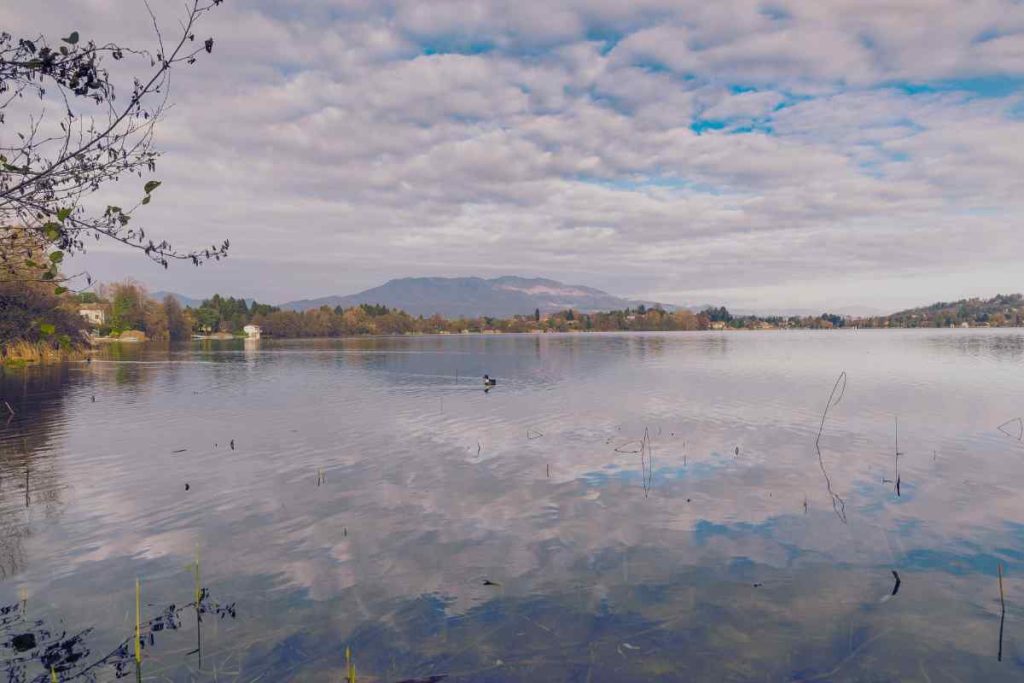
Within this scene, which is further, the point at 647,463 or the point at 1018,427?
the point at 1018,427

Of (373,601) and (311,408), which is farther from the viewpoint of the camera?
(311,408)

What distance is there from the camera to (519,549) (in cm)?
1944

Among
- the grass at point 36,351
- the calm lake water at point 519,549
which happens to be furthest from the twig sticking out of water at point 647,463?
the grass at point 36,351

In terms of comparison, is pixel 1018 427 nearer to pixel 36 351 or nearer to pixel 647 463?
pixel 647 463

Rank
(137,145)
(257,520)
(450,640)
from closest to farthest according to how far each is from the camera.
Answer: (137,145), (450,640), (257,520)

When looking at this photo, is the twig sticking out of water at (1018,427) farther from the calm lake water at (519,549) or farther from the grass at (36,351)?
the grass at (36,351)

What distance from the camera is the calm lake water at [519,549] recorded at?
1330 centimetres

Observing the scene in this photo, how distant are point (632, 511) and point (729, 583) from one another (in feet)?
22.0

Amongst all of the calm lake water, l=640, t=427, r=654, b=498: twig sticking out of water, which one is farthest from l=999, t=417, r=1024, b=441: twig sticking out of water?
l=640, t=427, r=654, b=498: twig sticking out of water

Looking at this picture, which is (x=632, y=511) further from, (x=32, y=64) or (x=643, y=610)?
(x=32, y=64)

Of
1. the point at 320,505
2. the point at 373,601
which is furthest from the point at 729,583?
the point at 320,505

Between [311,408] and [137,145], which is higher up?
[137,145]

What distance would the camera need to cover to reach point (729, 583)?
16.7 meters

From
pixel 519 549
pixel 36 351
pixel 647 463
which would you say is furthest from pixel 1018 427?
pixel 36 351
